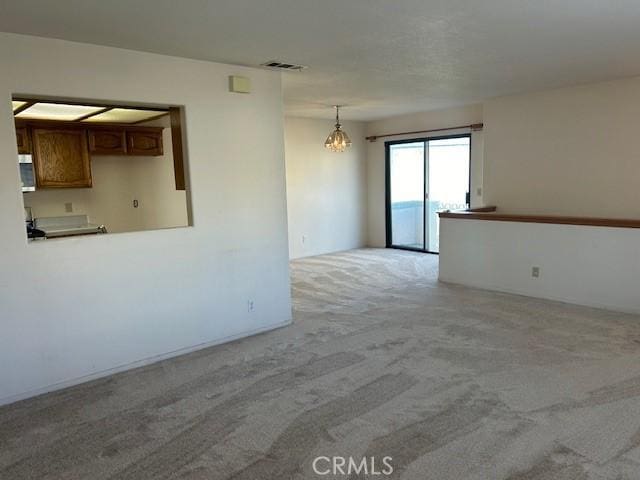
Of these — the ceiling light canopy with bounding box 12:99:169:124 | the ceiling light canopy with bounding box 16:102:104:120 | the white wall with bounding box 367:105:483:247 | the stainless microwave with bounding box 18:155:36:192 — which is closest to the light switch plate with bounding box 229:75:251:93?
the ceiling light canopy with bounding box 12:99:169:124

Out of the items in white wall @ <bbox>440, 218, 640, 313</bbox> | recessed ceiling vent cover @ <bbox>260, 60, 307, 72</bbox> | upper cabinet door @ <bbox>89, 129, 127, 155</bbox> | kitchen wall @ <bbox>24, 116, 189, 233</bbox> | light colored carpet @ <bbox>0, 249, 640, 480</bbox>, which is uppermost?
recessed ceiling vent cover @ <bbox>260, 60, 307, 72</bbox>

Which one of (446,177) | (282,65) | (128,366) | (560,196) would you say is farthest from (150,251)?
(446,177)

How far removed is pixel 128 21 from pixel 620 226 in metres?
4.57

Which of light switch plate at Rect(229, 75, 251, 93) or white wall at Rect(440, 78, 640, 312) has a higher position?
light switch plate at Rect(229, 75, 251, 93)

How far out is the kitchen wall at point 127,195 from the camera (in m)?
5.92

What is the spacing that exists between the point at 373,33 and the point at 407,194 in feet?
17.9

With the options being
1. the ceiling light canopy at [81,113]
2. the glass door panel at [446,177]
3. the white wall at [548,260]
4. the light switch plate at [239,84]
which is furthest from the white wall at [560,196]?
the ceiling light canopy at [81,113]

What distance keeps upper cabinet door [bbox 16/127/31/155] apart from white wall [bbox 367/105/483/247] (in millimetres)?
5471

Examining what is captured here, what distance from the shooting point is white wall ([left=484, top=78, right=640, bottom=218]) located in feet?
17.1

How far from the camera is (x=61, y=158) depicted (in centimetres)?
557

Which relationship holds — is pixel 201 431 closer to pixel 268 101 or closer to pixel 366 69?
pixel 268 101

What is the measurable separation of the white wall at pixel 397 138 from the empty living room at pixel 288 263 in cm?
73

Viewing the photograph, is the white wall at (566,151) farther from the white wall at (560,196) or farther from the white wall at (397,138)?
the white wall at (397,138)

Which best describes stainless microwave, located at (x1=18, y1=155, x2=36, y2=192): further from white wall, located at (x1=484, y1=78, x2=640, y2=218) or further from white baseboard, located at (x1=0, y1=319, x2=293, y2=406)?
white wall, located at (x1=484, y1=78, x2=640, y2=218)
